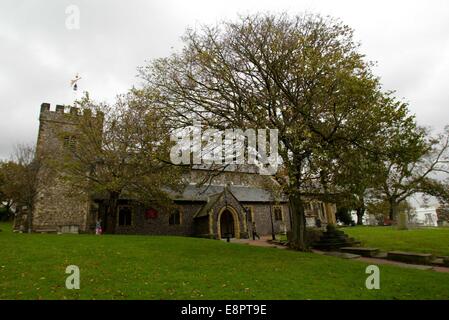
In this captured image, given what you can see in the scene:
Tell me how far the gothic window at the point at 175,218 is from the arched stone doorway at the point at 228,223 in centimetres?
475

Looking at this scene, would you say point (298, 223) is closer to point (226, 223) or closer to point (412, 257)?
point (412, 257)

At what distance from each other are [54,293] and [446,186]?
3964 centimetres

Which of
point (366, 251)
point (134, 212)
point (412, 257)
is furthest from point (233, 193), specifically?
point (412, 257)

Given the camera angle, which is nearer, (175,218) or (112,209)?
(112,209)

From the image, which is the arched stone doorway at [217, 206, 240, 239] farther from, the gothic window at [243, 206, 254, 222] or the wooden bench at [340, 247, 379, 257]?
the wooden bench at [340, 247, 379, 257]

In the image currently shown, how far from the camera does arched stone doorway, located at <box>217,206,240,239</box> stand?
109 feet

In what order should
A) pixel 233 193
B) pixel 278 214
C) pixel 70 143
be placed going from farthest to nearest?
pixel 278 214 → pixel 233 193 → pixel 70 143

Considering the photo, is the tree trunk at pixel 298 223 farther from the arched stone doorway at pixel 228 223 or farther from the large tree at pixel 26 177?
the large tree at pixel 26 177

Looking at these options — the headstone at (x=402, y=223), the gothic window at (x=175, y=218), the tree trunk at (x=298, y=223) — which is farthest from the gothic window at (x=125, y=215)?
the headstone at (x=402, y=223)

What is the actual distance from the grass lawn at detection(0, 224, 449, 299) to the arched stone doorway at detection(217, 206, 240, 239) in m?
20.1

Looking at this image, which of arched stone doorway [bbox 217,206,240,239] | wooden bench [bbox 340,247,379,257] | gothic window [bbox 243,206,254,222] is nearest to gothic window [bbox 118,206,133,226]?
arched stone doorway [bbox 217,206,240,239]

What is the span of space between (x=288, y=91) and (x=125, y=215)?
24.4 meters

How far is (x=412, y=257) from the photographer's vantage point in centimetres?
1514

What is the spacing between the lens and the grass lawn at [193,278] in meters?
7.42
